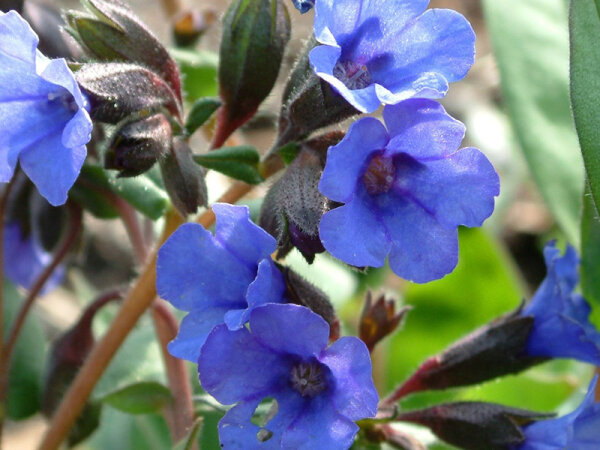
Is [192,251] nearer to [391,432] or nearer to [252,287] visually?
[252,287]

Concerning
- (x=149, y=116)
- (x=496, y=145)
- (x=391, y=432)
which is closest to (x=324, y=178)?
(x=149, y=116)

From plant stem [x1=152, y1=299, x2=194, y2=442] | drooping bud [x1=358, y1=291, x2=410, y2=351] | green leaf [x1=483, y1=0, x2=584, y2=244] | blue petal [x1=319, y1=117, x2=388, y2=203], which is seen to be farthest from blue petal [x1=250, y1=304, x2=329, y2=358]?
green leaf [x1=483, y1=0, x2=584, y2=244]

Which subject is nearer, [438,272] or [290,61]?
[438,272]

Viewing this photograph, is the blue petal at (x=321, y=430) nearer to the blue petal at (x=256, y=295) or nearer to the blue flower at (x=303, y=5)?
the blue petal at (x=256, y=295)

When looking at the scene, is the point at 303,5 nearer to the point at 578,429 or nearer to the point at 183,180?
the point at 183,180

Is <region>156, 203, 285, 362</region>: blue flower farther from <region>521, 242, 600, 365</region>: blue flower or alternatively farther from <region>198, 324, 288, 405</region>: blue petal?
<region>521, 242, 600, 365</region>: blue flower

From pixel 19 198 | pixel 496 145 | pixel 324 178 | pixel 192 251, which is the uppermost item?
pixel 324 178
